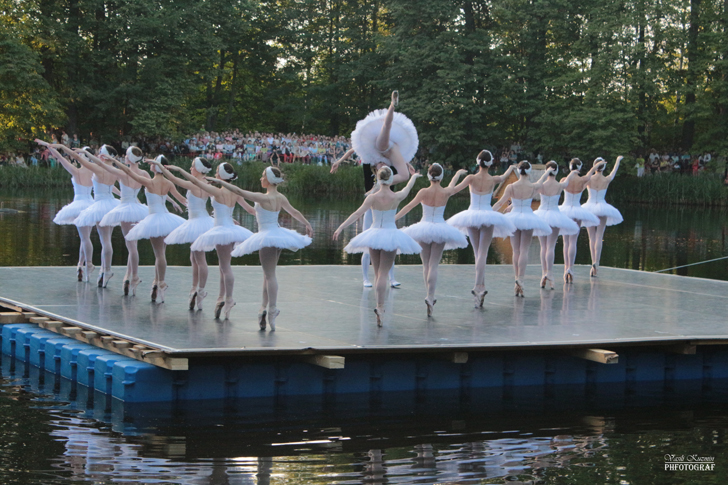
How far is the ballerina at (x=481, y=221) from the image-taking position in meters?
11.0

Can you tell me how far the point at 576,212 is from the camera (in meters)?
13.6

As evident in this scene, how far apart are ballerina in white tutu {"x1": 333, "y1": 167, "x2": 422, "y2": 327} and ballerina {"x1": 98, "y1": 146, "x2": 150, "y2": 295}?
2917 millimetres

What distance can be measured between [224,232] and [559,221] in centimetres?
526

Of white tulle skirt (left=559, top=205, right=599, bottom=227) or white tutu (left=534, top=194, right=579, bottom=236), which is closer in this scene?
white tutu (left=534, top=194, right=579, bottom=236)

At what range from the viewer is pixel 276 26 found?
167ft

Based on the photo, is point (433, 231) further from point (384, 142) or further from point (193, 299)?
point (193, 299)

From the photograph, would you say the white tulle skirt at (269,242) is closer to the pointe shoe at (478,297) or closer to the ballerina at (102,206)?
the pointe shoe at (478,297)

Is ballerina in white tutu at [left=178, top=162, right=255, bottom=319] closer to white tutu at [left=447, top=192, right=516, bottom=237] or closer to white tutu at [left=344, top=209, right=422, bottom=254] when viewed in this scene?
white tutu at [left=344, top=209, right=422, bottom=254]

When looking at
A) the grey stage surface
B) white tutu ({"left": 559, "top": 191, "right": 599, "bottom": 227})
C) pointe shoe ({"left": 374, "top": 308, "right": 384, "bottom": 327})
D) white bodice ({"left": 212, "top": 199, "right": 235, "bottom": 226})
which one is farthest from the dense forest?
pointe shoe ({"left": 374, "top": 308, "right": 384, "bottom": 327})

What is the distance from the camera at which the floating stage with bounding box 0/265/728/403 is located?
8.41 meters

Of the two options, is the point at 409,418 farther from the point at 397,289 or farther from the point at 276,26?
the point at 276,26

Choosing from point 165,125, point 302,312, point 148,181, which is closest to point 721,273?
point 302,312

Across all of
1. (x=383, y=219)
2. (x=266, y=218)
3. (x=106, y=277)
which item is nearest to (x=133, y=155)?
(x=106, y=277)

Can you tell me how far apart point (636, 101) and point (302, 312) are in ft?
110
